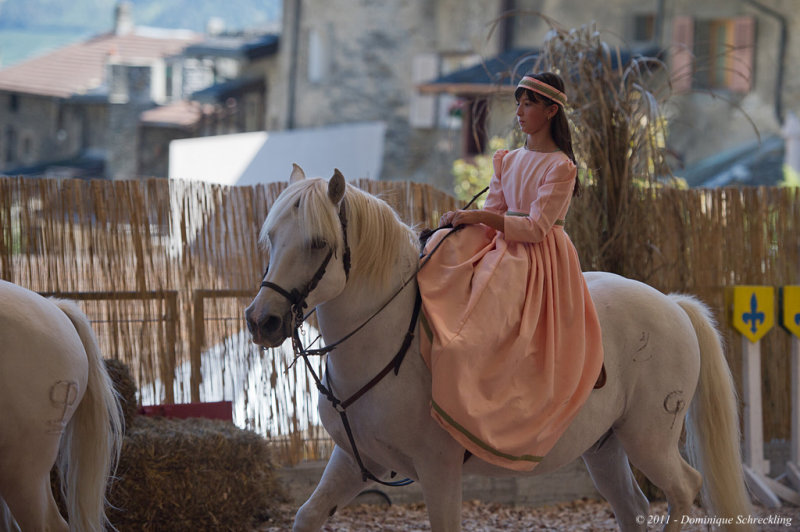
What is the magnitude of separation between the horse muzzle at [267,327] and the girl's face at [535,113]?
1.19 meters

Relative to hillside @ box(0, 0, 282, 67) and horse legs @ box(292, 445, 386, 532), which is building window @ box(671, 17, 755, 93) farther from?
hillside @ box(0, 0, 282, 67)

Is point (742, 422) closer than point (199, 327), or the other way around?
point (199, 327)

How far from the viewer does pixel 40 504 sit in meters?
A: 3.01

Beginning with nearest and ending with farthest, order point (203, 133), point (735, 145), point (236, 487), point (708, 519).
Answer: point (708, 519) → point (236, 487) → point (735, 145) → point (203, 133)

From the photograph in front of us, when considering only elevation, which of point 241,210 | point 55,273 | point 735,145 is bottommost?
point 55,273

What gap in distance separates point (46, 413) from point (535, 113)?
2.04 meters

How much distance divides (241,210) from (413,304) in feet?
7.58

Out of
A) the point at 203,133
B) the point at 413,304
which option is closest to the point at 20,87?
the point at 203,133

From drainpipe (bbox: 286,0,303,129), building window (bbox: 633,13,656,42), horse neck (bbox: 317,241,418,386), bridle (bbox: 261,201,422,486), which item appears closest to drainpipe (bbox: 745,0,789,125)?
building window (bbox: 633,13,656,42)

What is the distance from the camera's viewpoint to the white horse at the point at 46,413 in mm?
2916

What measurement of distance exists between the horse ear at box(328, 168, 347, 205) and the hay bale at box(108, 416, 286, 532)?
→ 76.2 inches

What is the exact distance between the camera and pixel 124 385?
4.13 m

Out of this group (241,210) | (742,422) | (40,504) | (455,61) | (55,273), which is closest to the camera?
(40,504)

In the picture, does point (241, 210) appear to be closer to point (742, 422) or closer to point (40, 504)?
point (40, 504)
